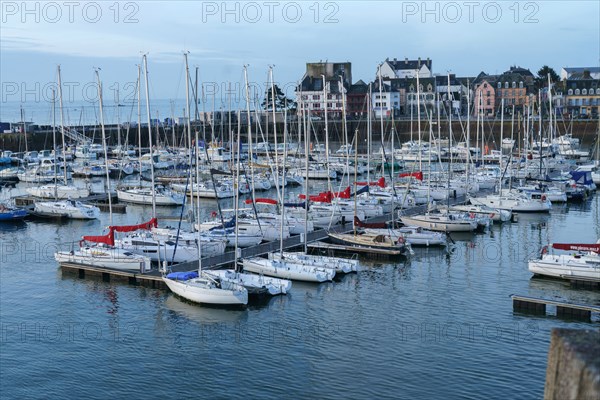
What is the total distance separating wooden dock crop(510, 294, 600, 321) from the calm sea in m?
0.47

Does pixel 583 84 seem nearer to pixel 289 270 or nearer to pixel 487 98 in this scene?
pixel 487 98

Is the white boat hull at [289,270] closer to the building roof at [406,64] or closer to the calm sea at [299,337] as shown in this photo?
the calm sea at [299,337]

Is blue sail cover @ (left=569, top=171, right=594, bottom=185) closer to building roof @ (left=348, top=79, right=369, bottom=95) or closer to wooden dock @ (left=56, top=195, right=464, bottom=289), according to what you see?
wooden dock @ (left=56, top=195, right=464, bottom=289)

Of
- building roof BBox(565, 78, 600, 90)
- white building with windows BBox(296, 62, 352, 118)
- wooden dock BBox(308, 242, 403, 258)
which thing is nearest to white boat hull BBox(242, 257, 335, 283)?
wooden dock BBox(308, 242, 403, 258)

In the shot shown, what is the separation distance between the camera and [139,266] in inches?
1358

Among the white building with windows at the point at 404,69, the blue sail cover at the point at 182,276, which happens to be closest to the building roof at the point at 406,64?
the white building with windows at the point at 404,69

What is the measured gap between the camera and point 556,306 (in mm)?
29328

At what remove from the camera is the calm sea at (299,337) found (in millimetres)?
22875

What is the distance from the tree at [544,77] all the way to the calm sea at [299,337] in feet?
322

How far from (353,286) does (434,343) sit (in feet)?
25.5

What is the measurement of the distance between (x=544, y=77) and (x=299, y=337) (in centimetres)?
11656

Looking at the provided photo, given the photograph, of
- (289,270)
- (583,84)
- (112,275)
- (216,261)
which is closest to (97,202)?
(112,275)

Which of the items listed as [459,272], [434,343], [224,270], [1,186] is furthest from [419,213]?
[1,186]

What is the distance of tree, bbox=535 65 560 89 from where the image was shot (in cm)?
12975
